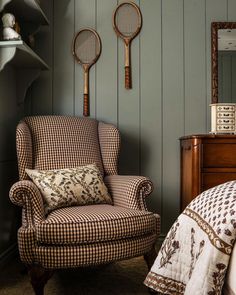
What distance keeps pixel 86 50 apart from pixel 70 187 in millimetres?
1304

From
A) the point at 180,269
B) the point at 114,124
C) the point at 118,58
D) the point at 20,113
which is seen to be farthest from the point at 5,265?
the point at 118,58

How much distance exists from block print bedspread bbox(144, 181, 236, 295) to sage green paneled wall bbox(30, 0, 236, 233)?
162cm

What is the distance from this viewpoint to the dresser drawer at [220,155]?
8.22ft

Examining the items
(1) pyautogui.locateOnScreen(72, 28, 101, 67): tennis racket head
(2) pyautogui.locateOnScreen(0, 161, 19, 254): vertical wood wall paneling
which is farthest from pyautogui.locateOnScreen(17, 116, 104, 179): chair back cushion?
(1) pyautogui.locateOnScreen(72, 28, 101, 67): tennis racket head

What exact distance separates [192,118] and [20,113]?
141cm

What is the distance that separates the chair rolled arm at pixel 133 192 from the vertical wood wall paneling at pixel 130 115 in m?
0.66

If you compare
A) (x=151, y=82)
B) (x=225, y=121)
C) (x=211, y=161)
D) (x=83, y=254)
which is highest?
(x=151, y=82)

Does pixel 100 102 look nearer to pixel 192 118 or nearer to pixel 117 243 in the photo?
pixel 192 118

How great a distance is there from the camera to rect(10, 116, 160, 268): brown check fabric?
183cm

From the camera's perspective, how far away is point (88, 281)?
2.21m

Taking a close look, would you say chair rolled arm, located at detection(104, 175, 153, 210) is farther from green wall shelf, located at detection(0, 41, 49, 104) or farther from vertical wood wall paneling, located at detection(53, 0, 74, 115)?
green wall shelf, located at detection(0, 41, 49, 104)

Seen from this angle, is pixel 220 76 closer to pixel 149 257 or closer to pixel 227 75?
pixel 227 75

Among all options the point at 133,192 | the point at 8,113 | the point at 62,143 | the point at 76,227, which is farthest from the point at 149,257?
the point at 8,113

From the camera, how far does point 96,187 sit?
2.33 meters
